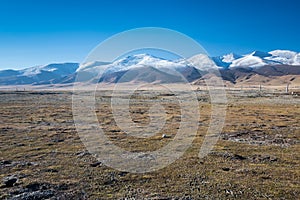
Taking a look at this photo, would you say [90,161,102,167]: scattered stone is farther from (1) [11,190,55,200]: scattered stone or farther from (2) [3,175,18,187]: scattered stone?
(1) [11,190,55,200]: scattered stone

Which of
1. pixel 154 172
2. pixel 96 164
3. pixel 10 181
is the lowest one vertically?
pixel 154 172

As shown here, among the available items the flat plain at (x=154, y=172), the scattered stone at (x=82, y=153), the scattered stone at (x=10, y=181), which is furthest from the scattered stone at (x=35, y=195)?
the scattered stone at (x=82, y=153)

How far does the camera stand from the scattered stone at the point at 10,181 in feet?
56.5

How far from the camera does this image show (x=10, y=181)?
17.5 metres

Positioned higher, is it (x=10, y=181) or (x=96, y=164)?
(x=10, y=181)

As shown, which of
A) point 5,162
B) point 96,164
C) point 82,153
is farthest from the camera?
point 82,153

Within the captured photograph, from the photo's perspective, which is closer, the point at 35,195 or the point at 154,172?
the point at 35,195

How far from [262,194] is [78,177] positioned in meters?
10.3

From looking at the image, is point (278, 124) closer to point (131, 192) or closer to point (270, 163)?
point (270, 163)

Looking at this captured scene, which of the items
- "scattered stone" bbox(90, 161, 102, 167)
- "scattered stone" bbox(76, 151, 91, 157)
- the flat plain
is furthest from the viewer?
"scattered stone" bbox(76, 151, 91, 157)

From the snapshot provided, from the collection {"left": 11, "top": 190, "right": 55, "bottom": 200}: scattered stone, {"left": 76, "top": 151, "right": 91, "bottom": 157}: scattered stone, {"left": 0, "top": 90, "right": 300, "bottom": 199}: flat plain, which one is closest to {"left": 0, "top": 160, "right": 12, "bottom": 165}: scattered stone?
{"left": 0, "top": 90, "right": 300, "bottom": 199}: flat plain

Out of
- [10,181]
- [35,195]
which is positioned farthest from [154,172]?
[10,181]

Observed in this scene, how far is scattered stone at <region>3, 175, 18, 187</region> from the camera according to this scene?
678 inches

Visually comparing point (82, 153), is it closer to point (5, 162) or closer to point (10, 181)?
point (5, 162)
